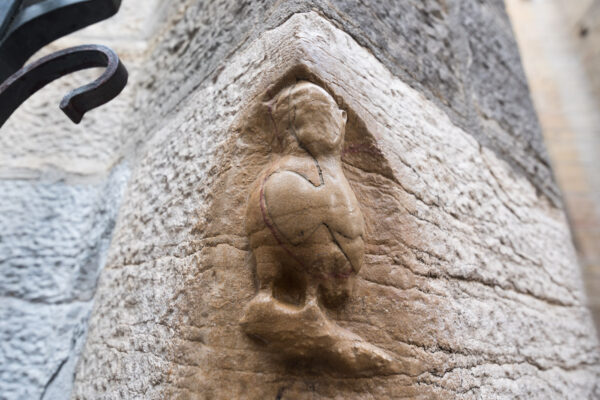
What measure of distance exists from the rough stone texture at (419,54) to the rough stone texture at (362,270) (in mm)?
25

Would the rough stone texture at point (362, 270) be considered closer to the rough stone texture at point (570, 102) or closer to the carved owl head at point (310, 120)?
the carved owl head at point (310, 120)

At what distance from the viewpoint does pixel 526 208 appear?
4.12ft

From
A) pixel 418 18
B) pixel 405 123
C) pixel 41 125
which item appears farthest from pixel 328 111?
pixel 41 125

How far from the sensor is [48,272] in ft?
3.52

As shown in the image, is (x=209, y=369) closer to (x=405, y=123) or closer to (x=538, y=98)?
(x=405, y=123)

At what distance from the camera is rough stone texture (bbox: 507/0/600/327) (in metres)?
2.30

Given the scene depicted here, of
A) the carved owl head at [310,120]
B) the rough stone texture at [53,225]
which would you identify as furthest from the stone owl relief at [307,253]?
the rough stone texture at [53,225]

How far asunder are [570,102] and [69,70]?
312 cm

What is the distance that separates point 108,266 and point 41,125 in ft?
2.16

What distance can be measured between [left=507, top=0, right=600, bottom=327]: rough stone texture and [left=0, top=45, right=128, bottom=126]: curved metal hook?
8.16 feet

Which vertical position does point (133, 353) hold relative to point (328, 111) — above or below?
below

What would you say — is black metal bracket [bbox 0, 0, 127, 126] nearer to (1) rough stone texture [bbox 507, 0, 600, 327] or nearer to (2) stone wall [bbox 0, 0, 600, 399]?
(2) stone wall [bbox 0, 0, 600, 399]

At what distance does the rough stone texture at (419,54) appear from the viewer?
91 centimetres

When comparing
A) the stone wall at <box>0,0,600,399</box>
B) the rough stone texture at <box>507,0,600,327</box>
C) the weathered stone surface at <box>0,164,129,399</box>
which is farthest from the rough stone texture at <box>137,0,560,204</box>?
the rough stone texture at <box>507,0,600,327</box>
